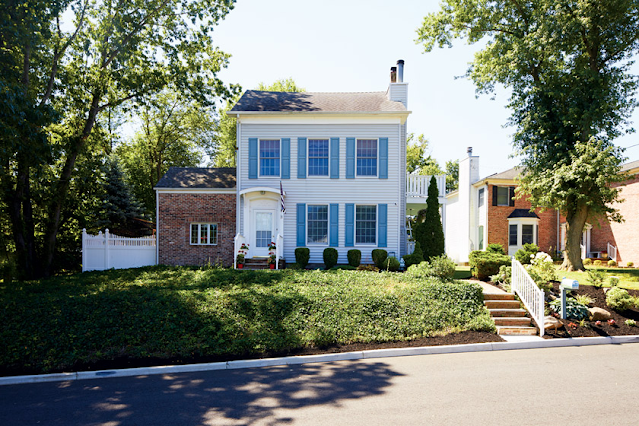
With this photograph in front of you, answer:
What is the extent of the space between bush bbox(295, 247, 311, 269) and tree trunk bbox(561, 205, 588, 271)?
1069cm

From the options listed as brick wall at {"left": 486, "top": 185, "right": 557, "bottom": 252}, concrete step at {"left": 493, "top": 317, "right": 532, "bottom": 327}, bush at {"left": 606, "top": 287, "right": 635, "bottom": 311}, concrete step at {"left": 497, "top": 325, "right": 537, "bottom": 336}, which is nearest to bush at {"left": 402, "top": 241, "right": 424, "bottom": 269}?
concrete step at {"left": 493, "top": 317, "right": 532, "bottom": 327}

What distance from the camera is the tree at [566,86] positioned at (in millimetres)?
15828

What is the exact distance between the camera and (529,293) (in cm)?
1019

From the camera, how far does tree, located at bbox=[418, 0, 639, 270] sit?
15828 mm

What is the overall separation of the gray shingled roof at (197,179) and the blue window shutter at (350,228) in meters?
5.14

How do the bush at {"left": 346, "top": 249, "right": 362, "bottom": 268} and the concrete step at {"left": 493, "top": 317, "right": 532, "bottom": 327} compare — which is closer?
the concrete step at {"left": 493, "top": 317, "right": 532, "bottom": 327}

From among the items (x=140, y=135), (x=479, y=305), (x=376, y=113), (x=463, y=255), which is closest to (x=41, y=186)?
(x=376, y=113)

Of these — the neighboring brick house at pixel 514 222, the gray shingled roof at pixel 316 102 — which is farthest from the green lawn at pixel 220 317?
the neighboring brick house at pixel 514 222

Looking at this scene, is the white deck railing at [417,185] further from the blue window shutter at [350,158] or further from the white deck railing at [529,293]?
the white deck railing at [529,293]

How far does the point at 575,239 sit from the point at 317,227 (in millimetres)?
10721

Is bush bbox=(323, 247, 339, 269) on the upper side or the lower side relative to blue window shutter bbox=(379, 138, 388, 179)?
lower

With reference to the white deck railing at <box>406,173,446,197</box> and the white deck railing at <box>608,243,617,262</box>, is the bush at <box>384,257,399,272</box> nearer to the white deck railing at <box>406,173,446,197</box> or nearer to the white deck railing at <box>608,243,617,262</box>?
the white deck railing at <box>406,173,446,197</box>

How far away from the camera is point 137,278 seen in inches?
512

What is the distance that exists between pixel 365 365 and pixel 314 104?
13.4 metres
